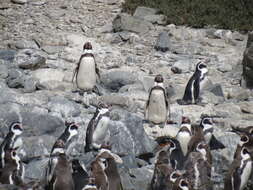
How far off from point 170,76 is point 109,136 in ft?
13.3

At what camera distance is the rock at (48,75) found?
45.0ft

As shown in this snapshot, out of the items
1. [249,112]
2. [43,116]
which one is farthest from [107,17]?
[43,116]

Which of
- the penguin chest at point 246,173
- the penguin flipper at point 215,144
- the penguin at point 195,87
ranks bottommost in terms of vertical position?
the penguin chest at point 246,173

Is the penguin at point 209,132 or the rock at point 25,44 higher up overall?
the rock at point 25,44

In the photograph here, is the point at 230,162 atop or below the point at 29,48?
below

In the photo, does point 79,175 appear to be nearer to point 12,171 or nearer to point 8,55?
point 12,171

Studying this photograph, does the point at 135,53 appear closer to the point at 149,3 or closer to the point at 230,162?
the point at 149,3

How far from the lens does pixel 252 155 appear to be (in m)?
10.1

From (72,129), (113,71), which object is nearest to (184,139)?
(72,129)

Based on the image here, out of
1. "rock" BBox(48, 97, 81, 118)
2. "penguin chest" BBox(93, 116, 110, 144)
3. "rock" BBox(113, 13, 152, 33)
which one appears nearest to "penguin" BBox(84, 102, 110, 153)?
"penguin chest" BBox(93, 116, 110, 144)

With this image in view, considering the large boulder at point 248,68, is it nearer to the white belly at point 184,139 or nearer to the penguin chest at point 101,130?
the white belly at point 184,139

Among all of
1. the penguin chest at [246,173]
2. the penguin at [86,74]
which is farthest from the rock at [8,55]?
the penguin chest at [246,173]

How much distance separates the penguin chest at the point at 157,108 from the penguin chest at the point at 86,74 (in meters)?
1.47

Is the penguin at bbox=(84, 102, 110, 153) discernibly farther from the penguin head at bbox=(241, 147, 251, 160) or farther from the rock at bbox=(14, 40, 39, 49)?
the rock at bbox=(14, 40, 39, 49)
